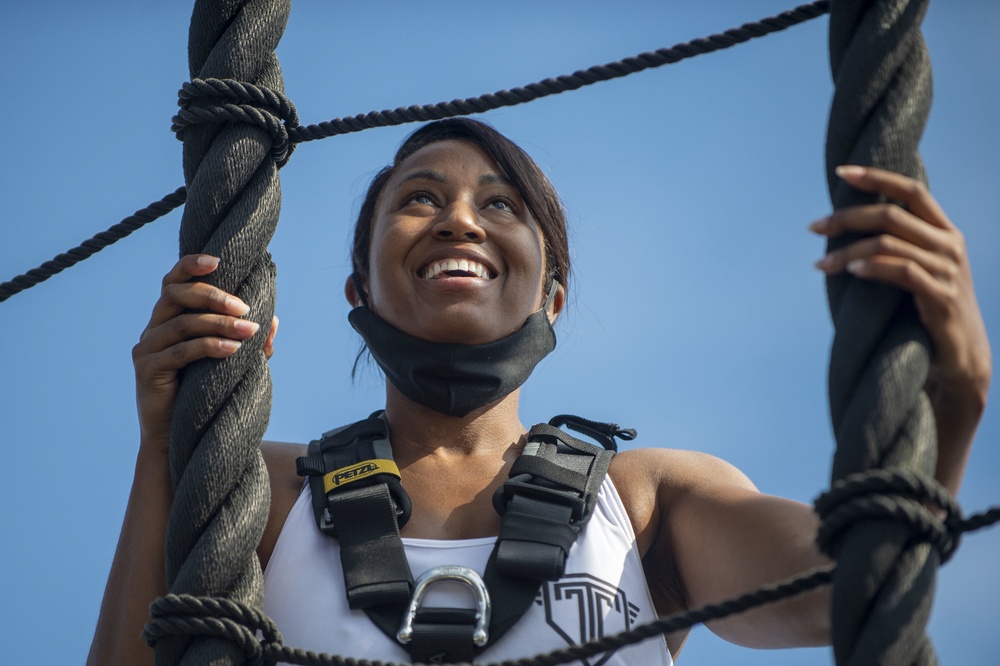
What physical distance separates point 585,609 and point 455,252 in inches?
48.5

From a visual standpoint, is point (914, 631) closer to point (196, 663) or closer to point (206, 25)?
point (196, 663)

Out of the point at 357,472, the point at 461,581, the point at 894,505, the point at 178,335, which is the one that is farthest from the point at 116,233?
the point at 894,505

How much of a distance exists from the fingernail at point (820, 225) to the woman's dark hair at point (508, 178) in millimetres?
1887

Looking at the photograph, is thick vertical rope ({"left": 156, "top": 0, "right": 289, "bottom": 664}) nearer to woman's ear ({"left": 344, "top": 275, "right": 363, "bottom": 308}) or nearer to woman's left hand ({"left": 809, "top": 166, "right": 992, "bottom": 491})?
woman's left hand ({"left": 809, "top": 166, "right": 992, "bottom": 491})

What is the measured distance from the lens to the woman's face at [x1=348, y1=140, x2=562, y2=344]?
Result: 12.0ft

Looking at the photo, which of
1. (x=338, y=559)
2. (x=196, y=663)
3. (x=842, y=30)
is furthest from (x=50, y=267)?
(x=842, y=30)

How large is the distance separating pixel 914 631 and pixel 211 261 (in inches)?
61.9

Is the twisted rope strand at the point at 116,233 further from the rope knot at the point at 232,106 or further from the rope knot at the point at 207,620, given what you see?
the rope knot at the point at 207,620

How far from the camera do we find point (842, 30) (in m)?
2.22

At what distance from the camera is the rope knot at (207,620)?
2256 millimetres

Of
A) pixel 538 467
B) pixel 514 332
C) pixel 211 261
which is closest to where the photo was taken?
pixel 211 261

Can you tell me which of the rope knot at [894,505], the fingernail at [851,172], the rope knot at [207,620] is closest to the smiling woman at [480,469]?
the fingernail at [851,172]

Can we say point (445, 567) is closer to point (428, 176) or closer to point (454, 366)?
point (454, 366)

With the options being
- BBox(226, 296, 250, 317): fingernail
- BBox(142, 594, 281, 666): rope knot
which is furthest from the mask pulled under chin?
BBox(142, 594, 281, 666): rope knot
